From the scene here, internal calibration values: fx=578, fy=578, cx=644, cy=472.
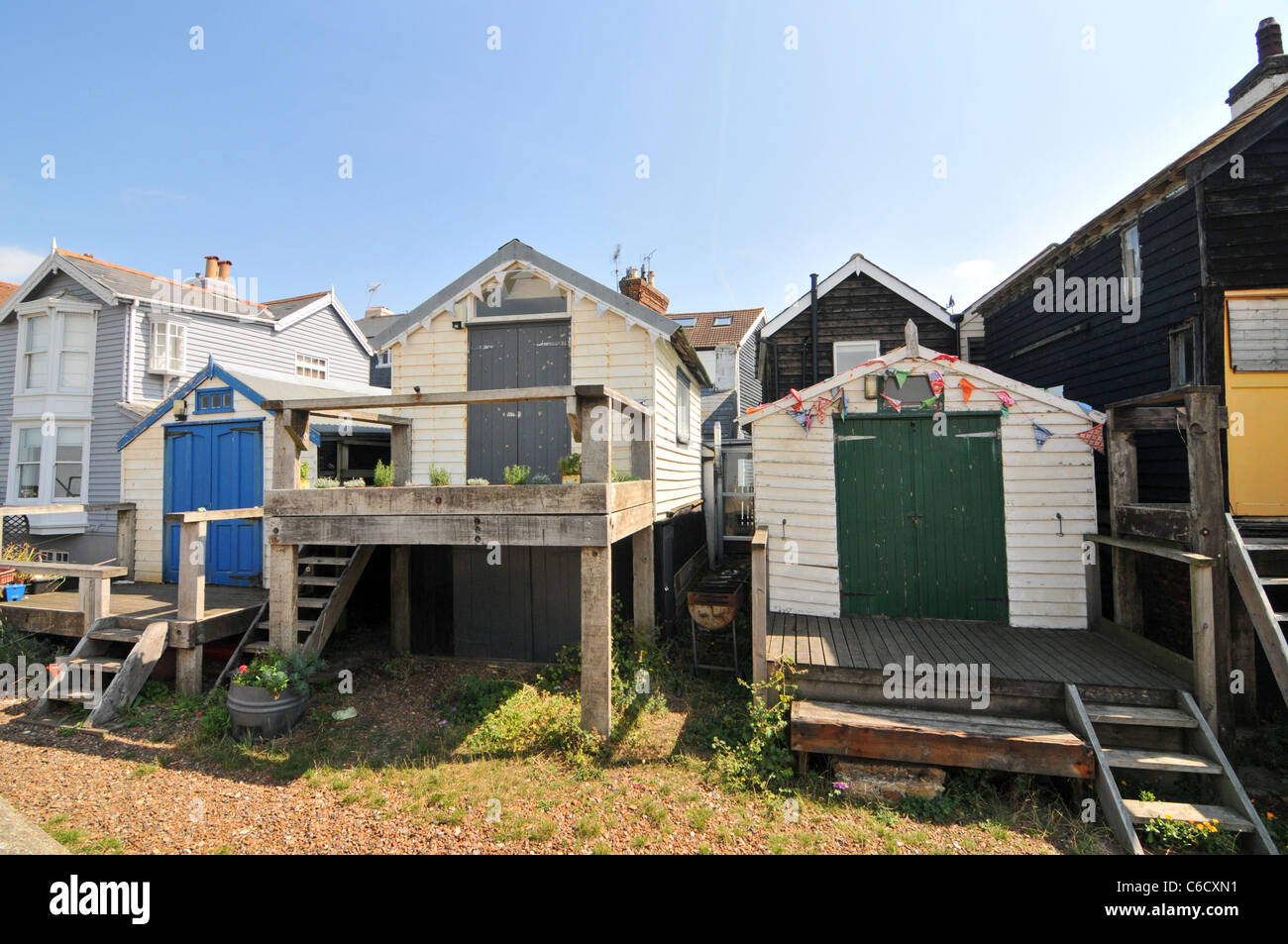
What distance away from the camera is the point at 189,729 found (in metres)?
6.26

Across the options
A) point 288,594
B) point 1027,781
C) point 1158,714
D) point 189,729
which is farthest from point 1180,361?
point 189,729

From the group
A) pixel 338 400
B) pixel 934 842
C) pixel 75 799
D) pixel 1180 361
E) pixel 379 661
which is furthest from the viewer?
pixel 379 661

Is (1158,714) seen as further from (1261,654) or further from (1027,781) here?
(1261,654)

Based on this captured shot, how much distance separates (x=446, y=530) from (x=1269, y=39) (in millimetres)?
13432

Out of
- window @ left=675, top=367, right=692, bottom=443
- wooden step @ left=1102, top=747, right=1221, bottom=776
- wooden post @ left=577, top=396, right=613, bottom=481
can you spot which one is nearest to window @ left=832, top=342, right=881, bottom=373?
window @ left=675, top=367, right=692, bottom=443

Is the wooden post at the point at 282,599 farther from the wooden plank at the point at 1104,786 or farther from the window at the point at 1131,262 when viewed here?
the window at the point at 1131,262

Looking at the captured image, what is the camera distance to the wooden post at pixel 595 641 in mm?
5691

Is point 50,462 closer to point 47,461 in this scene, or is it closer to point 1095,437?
point 47,461

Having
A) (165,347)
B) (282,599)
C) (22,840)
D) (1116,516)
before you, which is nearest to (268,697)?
(282,599)

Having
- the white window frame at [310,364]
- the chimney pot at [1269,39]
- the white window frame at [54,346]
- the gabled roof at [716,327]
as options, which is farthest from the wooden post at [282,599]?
the gabled roof at [716,327]

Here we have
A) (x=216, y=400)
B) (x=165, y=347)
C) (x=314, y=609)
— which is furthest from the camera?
(x=165, y=347)

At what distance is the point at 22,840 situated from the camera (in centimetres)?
354

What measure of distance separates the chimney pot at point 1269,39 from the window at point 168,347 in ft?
73.0
